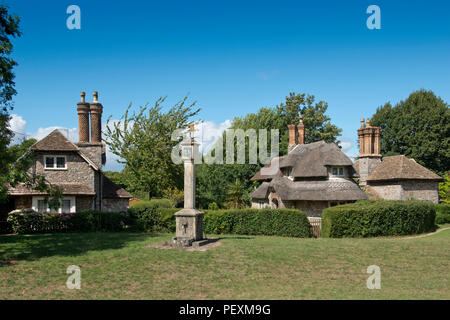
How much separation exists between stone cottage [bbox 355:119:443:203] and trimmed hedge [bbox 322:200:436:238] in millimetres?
10039

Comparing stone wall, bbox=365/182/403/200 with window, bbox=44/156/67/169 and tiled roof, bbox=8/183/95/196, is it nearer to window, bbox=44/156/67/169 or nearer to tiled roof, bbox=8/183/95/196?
tiled roof, bbox=8/183/95/196

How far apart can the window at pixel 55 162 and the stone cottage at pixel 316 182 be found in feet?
56.6

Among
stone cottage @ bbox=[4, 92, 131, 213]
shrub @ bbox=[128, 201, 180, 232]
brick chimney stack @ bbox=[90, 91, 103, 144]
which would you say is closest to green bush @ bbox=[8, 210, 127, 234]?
shrub @ bbox=[128, 201, 180, 232]

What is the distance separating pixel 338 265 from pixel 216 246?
17.9 feet

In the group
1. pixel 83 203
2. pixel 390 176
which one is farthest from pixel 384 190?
pixel 83 203

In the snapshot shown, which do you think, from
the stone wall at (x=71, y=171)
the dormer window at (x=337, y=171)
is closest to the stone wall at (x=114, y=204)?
the stone wall at (x=71, y=171)

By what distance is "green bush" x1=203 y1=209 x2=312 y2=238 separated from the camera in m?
22.0

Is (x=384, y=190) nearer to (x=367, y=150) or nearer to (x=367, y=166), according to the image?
(x=367, y=166)

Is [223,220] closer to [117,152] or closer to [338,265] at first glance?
[338,265]

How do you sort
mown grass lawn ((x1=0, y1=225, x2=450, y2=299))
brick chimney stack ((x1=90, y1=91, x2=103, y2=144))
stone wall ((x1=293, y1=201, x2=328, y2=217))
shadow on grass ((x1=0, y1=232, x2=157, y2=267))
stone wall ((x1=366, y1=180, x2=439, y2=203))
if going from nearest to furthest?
mown grass lawn ((x1=0, y1=225, x2=450, y2=299))
shadow on grass ((x1=0, y1=232, x2=157, y2=267))
brick chimney stack ((x1=90, y1=91, x2=103, y2=144))
stone wall ((x1=293, y1=201, x2=328, y2=217))
stone wall ((x1=366, y1=180, x2=439, y2=203))

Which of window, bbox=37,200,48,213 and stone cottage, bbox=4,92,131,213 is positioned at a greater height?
stone cottage, bbox=4,92,131,213

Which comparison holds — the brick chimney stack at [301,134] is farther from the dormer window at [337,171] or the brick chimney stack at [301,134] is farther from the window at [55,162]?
the window at [55,162]

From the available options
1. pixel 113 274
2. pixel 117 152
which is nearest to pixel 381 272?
pixel 113 274

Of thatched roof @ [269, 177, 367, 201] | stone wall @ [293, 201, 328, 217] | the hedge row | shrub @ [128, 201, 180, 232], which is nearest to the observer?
the hedge row
